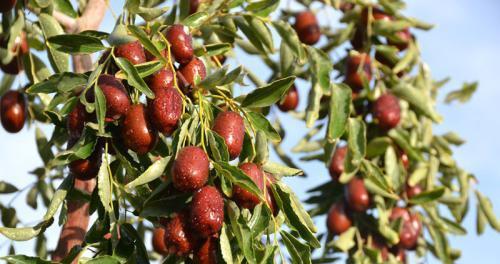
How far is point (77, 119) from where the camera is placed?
1679mm

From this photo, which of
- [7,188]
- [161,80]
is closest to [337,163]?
[7,188]

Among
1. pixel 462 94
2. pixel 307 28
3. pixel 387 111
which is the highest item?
pixel 307 28

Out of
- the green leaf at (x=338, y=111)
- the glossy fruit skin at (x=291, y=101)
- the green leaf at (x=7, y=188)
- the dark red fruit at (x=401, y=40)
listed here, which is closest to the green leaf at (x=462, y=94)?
the dark red fruit at (x=401, y=40)

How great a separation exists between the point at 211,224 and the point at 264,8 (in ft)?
2.78

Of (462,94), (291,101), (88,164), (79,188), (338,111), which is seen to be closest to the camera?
(88,164)

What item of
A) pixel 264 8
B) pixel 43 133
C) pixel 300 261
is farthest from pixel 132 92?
pixel 43 133

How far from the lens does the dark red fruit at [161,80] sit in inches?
67.1

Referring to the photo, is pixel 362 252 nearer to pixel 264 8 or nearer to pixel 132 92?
pixel 264 8

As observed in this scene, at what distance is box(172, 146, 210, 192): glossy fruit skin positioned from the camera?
154cm

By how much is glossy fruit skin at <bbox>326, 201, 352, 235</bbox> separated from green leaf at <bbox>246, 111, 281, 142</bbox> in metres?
1.52

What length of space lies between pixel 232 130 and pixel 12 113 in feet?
3.47

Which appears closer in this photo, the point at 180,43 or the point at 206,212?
the point at 206,212

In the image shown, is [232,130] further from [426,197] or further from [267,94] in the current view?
[426,197]

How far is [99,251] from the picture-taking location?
5.49 ft
